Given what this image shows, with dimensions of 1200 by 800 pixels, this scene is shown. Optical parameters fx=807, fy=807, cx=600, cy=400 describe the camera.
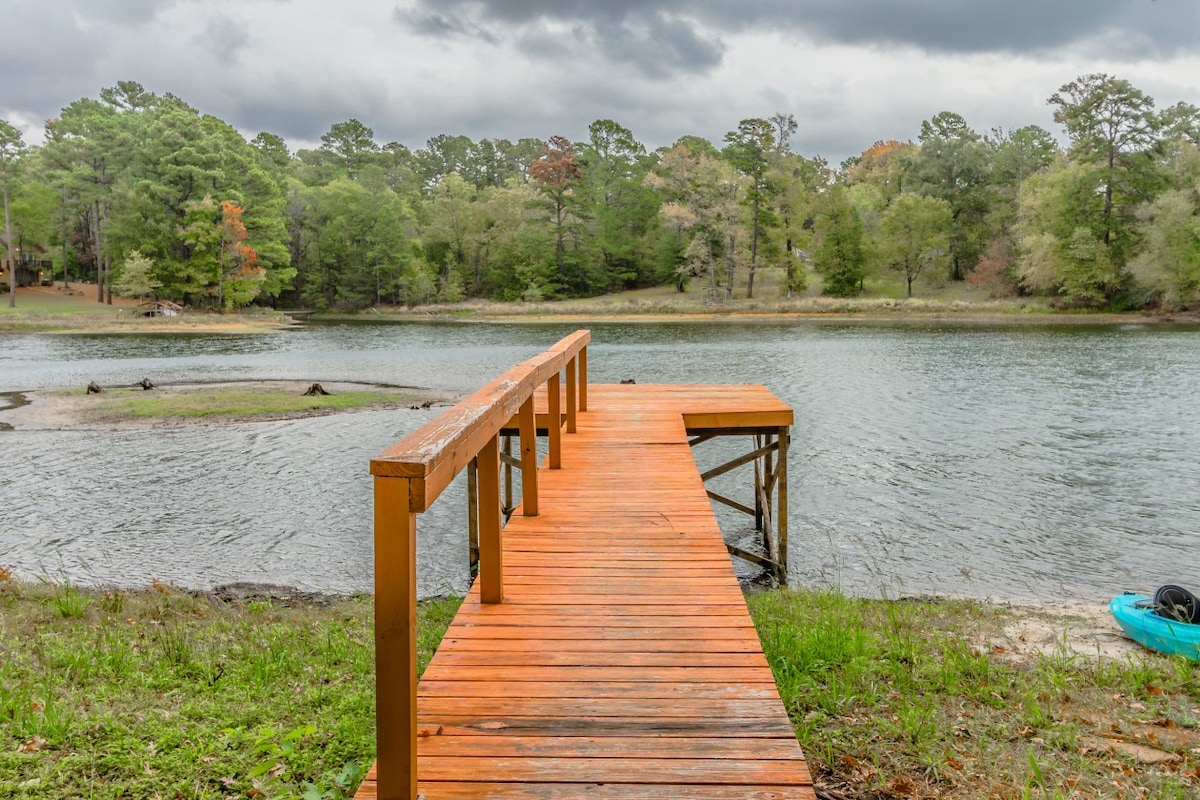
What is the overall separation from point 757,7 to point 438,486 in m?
30.5

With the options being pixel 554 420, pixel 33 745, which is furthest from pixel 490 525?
pixel 554 420

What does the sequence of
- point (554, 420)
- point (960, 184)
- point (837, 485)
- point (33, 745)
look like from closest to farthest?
point (33, 745), point (554, 420), point (837, 485), point (960, 184)

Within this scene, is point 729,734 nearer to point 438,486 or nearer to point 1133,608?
point 438,486

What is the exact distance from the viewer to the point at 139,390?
2125cm

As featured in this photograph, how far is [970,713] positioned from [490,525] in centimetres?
261

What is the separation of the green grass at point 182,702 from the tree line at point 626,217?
2050 inches

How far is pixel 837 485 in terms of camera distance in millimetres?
11445

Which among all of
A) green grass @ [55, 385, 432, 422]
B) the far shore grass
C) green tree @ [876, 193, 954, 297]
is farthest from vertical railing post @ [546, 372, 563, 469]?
green tree @ [876, 193, 954, 297]

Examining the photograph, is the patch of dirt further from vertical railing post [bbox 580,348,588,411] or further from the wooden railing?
vertical railing post [bbox 580,348,588,411]

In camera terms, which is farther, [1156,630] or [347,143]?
[347,143]

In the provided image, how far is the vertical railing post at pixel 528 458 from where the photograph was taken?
182 inches

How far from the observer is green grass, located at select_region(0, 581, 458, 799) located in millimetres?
3152

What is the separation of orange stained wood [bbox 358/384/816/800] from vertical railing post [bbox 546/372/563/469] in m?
1.03

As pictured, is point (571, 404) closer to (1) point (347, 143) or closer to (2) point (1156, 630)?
(2) point (1156, 630)
